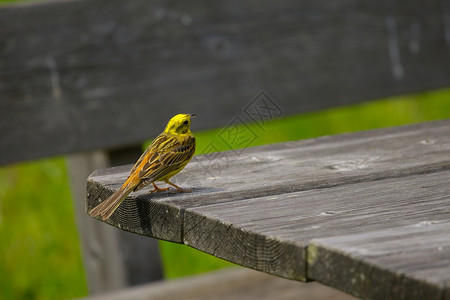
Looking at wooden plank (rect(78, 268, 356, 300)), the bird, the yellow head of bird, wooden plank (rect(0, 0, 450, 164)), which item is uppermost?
wooden plank (rect(0, 0, 450, 164))

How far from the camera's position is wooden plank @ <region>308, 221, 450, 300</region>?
4.38 feet

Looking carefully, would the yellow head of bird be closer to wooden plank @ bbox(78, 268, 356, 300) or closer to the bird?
the bird

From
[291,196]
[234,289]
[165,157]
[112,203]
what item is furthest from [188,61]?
[291,196]

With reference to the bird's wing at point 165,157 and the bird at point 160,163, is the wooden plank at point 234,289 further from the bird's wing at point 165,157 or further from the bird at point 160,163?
the bird's wing at point 165,157

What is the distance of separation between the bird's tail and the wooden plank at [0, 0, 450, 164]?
110 centimetres

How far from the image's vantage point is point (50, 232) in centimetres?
571

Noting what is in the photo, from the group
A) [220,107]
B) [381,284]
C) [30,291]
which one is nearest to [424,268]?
[381,284]

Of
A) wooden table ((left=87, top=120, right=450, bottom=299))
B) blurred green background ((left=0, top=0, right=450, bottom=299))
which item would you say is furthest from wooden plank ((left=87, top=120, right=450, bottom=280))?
blurred green background ((left=0, top=0, right=450, bottom=299))

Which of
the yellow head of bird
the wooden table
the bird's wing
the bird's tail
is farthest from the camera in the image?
the yellow head of bird

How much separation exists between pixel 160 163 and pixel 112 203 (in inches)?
18.6

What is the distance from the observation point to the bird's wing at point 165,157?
104 inches

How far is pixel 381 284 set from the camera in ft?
4.60

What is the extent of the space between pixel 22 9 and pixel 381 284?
275 cm

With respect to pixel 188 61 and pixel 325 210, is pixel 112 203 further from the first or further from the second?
pixel 188 61
